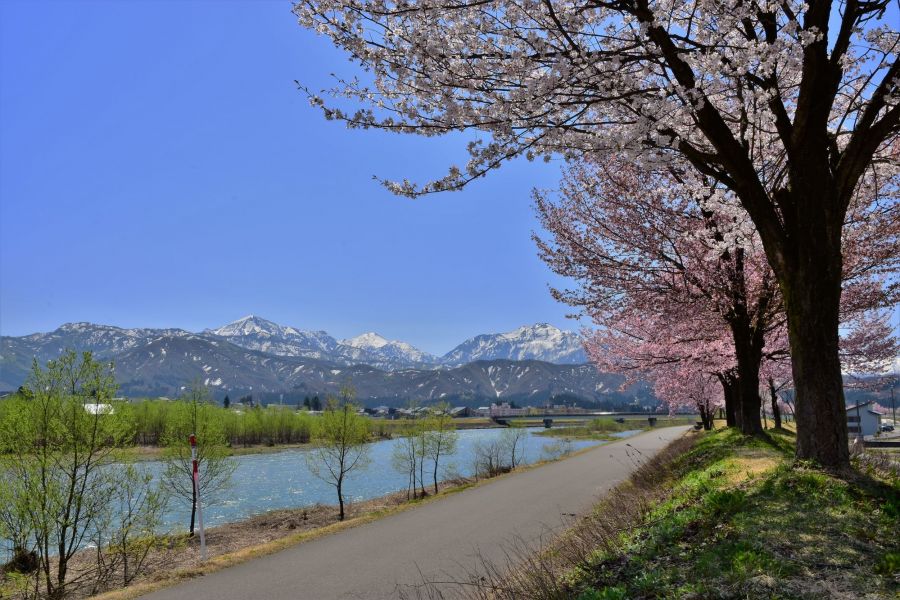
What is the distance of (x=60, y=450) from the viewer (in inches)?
607

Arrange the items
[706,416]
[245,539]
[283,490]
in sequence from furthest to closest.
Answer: [706,416] < [283,490] < [245,539]

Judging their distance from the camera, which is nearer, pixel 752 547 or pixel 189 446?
pixel 752 547

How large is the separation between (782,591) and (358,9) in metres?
6.97

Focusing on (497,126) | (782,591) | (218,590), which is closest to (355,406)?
(218,590)

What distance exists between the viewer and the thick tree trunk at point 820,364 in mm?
7391

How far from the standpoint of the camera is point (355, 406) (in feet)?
112

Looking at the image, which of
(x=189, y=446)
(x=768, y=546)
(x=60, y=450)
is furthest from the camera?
(x=189, y=446)

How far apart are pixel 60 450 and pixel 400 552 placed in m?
10.4

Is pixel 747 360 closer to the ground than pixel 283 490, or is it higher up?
higher up

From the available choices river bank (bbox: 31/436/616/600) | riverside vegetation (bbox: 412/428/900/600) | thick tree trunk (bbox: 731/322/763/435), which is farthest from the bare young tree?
riverside vegetation (bbox: 412/428/900/600)

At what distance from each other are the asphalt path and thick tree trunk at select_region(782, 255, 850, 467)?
554 centimetres

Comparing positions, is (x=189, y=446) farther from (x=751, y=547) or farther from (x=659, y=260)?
(x=751, y=547)

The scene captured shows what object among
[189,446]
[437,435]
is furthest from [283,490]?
[189,446]

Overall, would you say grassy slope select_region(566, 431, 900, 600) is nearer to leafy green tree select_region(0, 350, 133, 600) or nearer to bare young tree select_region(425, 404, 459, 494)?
leafy green tree select_region(0, 350, 133, 600)
